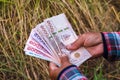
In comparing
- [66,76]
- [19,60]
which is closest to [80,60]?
[66,76]

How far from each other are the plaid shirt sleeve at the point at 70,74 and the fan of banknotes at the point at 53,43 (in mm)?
141

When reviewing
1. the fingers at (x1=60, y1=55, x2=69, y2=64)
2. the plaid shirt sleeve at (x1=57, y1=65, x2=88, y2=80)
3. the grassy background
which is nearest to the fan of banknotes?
the fingers at (x1=60, y1=55, x2=69, y2=64)

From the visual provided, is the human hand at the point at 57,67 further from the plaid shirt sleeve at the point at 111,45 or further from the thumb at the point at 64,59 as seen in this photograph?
the plaid shirt sleeve at the point at 111,45

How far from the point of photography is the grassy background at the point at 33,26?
2.49 metres

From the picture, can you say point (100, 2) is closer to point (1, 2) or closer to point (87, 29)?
point (87, 29)

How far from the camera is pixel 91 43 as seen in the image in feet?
7.19

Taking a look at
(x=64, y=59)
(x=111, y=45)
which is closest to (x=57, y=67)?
(x=64, y=59)

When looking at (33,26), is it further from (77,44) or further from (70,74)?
(70,74)

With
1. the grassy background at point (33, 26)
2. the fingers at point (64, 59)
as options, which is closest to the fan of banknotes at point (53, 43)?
the fingers at point (64, 59)

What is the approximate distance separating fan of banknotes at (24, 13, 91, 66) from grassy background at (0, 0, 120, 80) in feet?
0.91

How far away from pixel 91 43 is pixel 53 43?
0.70ft

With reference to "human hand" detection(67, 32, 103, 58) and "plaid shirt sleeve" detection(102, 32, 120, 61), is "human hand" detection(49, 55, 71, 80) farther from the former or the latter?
"plaid shirt sleeve" detection(102, 32, 120, 61)

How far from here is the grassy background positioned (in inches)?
97.9

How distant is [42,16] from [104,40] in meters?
0.60
